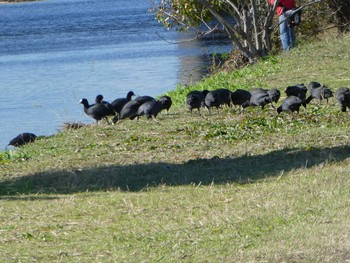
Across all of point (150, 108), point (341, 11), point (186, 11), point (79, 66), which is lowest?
point (79, 66)

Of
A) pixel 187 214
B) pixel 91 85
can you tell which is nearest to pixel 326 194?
pixel 187 214

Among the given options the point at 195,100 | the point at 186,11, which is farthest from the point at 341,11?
the point at 195,100

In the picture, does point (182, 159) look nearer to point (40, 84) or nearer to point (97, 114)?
point (97, 114)

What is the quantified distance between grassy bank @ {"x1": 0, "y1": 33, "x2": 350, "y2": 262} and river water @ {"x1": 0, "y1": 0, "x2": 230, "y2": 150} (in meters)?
5.35

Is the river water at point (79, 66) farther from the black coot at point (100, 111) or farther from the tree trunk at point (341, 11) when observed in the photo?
the tree trunk at point (341, 11)

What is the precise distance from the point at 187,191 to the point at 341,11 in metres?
18.7

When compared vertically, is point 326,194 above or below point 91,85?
above

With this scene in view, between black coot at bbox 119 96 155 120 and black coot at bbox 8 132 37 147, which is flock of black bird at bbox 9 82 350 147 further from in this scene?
black coot at bbox 8 132 37 147

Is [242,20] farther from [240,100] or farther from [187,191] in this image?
[187,191]

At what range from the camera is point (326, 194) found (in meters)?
7.97

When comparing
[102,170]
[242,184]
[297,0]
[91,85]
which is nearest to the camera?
[242,184]

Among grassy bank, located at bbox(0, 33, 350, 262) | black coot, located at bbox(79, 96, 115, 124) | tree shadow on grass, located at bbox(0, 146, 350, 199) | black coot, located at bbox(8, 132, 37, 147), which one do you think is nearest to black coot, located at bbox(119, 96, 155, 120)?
grassy bank, located at bbox(0, 33, 350, 262)

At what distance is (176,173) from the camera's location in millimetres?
10000

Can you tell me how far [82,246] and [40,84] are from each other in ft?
62.8
